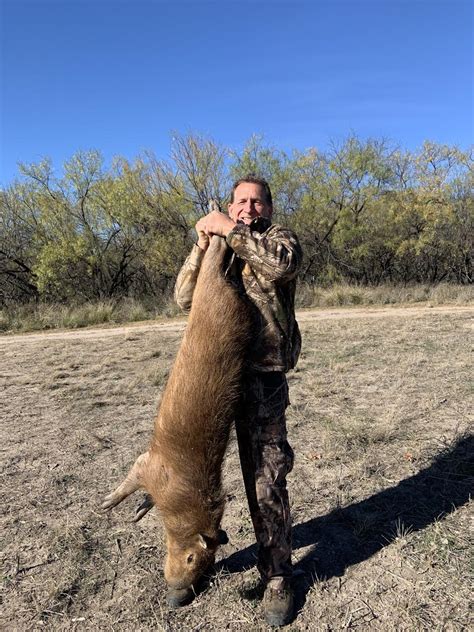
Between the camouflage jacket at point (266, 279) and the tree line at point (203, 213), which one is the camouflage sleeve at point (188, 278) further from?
the tree line at point (203, 213)

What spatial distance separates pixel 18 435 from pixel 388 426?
383 centimetres

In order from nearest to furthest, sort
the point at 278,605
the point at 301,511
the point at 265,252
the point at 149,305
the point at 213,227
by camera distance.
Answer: the point at 265,252
the point at 213,227
the point at 278,605
the point at 301,511
the point at 149,305

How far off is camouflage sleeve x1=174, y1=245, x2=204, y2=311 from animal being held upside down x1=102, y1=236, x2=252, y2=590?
0.13 m

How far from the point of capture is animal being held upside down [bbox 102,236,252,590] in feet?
7.29

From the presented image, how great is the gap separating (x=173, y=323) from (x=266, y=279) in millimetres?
12952

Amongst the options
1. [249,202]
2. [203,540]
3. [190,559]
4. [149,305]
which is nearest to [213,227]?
[249,202]

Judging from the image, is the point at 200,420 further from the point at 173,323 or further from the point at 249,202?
the point at 173,323

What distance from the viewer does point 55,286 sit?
66.0ft

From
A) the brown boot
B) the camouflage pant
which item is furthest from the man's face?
the brown boot

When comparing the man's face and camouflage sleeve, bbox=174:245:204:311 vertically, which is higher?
the man's face

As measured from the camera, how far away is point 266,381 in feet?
8.01

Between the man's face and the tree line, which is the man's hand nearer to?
the man's face

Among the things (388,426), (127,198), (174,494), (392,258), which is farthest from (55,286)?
(174,494)

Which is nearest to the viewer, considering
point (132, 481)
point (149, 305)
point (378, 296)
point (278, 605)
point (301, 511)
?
point (278, 605)
